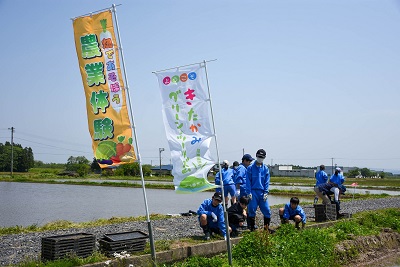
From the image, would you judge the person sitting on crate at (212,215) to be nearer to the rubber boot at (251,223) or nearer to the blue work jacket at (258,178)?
the rubber boot at (251,223)

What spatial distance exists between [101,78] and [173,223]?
6.98 metres

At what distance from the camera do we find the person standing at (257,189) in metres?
10.0

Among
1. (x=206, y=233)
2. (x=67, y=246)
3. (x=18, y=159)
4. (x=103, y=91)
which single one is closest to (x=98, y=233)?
(x=206, y=233)

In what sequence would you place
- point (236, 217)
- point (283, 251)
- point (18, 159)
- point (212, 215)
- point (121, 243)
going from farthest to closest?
1. point (18, 159)
2. point (236, 217)
3. point (212, 215)
4. point (283, 251)
5. point (121, 243)

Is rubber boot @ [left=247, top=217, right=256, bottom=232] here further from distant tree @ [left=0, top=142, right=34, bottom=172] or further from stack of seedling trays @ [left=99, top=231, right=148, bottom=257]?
distant tree @ [left=0, top=142, right=34, bottom=172]

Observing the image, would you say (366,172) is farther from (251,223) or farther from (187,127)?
(187,127)

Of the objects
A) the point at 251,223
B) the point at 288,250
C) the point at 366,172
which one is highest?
the point at 251,223

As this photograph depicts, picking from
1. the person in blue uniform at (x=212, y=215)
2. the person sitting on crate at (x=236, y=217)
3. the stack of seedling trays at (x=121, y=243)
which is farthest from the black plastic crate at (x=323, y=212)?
the stack of seedling trays at (x=121, y=243)

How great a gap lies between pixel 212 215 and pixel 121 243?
87.8 inches

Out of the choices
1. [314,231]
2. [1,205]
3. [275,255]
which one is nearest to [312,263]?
[275,255]

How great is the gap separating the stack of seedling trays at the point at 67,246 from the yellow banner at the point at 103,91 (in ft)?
4.95

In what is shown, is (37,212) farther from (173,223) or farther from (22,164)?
(22,164)

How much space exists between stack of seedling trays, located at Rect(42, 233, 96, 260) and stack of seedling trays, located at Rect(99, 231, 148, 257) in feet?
0.71

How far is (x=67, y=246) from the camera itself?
6.95 meters
